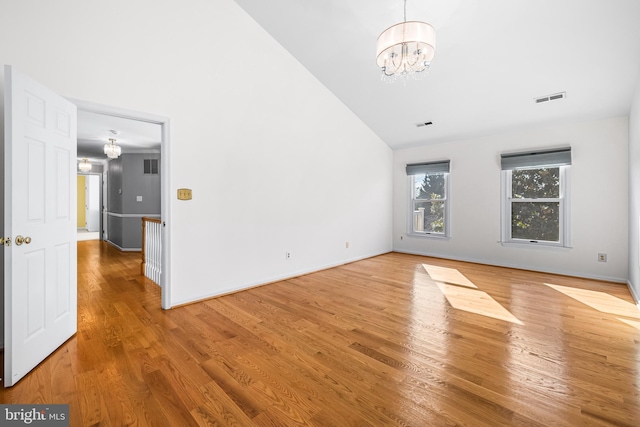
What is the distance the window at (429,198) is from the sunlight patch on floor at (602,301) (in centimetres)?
233

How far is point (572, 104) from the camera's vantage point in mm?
3990

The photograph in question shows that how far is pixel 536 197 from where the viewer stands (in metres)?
4.86

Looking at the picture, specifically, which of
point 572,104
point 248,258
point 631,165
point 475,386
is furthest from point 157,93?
point 631,165

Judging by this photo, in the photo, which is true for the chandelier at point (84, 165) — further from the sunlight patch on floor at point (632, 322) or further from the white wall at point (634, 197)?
the white wall at point (634, 197)

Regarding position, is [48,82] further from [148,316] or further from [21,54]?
[148,316]

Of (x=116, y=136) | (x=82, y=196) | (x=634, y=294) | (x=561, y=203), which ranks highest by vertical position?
(x=116, y=136)

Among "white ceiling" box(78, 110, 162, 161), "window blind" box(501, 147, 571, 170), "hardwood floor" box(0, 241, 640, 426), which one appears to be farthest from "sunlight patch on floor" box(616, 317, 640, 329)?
"white ceiling" box(78, 110, 162, 161)

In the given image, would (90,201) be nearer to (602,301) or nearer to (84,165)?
(84,165)

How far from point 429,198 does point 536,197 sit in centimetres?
187

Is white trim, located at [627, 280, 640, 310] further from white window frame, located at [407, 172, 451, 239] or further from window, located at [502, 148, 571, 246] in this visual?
white window frame, located at [407, 172, 451, 239]

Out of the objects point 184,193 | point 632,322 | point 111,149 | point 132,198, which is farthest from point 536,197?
point 132,198

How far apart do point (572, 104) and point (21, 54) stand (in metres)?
6.14

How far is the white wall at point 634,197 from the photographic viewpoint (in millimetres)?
3258

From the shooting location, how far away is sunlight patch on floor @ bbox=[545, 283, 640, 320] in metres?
2.99
